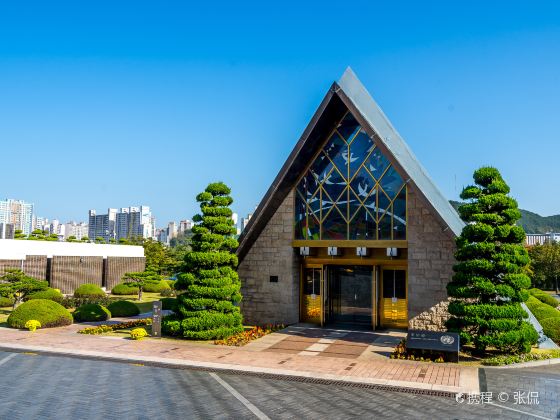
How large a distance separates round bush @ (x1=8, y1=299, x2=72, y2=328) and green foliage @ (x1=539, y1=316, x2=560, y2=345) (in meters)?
23.4

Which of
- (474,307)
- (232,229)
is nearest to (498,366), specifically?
(474,307)

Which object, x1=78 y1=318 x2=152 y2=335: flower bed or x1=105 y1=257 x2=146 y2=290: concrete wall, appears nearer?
x1=78 y1=318 x2=152 y2=335: flower bed

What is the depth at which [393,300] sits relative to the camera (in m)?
22.9

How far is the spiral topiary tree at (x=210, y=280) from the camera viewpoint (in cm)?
2052

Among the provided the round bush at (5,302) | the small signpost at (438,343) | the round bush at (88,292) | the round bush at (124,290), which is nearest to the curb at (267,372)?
the small signpost at (438,343)

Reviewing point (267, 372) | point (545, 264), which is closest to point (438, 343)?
point (267, 372)

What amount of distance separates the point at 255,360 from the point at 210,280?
5.02 metres

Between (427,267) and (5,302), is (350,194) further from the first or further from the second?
(5,302)

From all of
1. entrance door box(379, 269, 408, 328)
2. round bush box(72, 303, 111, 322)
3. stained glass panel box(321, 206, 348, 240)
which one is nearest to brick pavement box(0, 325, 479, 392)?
round bush box(72, 303, 111, 322)

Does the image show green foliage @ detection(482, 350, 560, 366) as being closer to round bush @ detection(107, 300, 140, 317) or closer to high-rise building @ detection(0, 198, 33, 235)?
round bush @ detection(107, 300, 140, 317)

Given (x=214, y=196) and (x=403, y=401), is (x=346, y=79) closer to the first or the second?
(x=214, y=196)

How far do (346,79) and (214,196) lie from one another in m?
8.50

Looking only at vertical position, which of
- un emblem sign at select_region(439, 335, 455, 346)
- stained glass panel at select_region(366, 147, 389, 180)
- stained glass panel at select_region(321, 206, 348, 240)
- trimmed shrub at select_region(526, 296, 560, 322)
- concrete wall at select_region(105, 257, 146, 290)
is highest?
stained glass panel at select_region(366, 147, 389, 180)

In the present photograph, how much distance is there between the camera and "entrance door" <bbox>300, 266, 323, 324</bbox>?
24328mm
